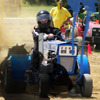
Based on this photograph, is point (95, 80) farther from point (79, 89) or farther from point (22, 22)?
point (22, 22)

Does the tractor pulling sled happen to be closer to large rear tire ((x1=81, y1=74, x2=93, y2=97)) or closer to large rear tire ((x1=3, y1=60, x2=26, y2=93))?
large rear tire ((x1=81, y1=74, x2=93, y2=97))

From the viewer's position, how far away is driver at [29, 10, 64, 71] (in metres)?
8.70

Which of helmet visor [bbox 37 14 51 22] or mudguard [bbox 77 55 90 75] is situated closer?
mudguard [bbox 77 55 90 75]

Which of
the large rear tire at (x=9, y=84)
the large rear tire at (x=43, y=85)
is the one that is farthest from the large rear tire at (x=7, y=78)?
the large rear tire at (x=43, y=85)

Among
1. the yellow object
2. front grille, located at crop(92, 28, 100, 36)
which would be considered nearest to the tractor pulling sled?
the yellow object

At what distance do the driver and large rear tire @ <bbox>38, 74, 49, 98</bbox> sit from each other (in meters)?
0.49

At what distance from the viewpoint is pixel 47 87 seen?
26.9 ft

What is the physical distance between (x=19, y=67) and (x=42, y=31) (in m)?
0.82

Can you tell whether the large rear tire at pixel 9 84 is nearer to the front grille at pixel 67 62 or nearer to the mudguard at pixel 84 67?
the front grille at pixel 67 62

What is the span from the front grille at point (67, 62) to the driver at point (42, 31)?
1.76 ft

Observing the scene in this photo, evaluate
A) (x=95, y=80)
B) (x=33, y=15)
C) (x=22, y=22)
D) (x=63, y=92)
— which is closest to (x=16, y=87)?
(x=63, y=92)

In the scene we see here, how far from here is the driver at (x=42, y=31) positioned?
8.70 metres

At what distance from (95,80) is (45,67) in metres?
2.40

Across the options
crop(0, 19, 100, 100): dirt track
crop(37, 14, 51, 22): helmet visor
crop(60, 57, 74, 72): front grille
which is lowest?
crop(0, 19, 100, 100): dirt track
